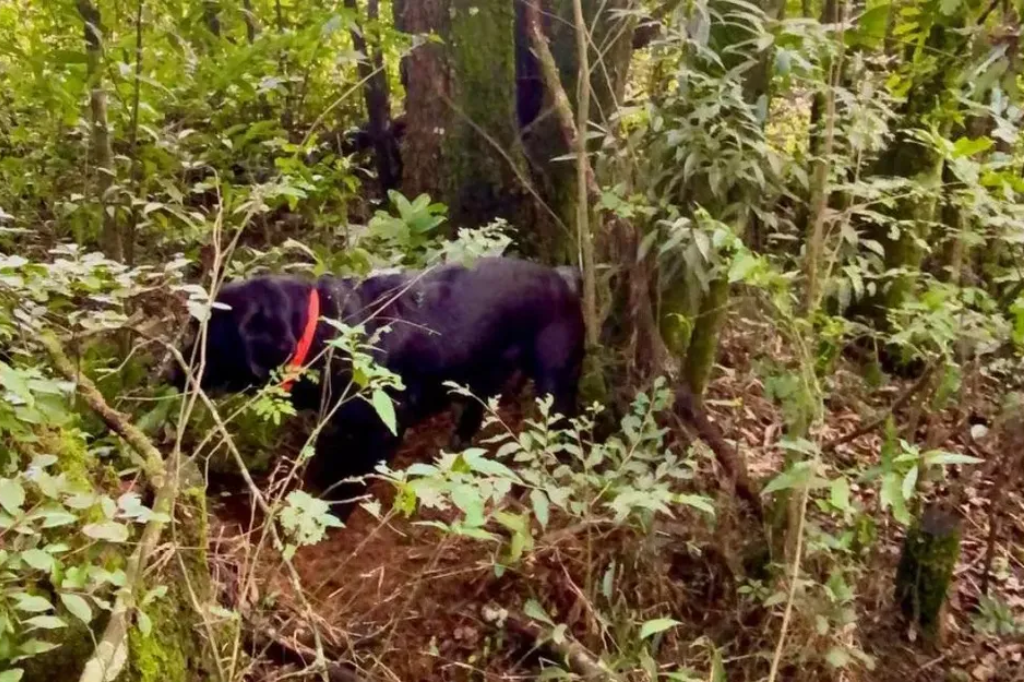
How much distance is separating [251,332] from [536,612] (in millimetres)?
1588

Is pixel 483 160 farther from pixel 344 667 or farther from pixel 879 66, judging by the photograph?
pixel 344 667

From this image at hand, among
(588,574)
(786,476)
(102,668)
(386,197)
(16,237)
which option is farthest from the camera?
(386,197)

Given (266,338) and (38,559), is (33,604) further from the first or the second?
(266,338)

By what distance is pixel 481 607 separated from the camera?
11.1ft

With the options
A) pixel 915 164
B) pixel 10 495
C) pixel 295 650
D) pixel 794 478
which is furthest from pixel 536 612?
pixel 915 164

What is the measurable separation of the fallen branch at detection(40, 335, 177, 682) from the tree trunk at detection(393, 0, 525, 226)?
9.06 ft

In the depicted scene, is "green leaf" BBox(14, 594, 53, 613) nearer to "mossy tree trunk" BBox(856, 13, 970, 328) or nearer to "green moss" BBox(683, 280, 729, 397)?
"green moss" BBox(683, 280, 729, 397)

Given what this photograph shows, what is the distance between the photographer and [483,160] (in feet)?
16.3

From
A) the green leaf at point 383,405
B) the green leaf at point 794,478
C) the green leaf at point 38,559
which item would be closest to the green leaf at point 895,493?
the green leaf at point 794,478

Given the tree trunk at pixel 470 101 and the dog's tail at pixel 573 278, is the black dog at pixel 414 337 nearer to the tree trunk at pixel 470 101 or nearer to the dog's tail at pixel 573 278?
the dog's tail at pixel 573 278

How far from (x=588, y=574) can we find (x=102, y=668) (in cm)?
171

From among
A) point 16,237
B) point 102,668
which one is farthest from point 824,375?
point 16,237

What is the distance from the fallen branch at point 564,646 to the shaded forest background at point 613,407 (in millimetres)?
12

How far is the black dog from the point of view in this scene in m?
3.74
